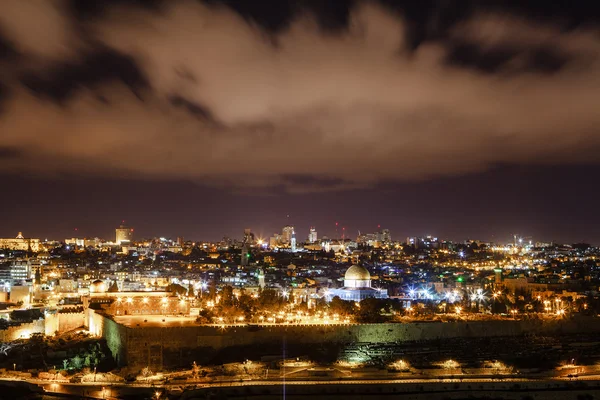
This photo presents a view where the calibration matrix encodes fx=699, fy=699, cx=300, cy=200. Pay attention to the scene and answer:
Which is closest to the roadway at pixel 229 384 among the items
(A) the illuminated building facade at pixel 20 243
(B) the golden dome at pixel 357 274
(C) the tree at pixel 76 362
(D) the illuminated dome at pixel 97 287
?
(C) the tree at pixel 76 362

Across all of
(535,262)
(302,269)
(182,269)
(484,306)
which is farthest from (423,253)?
(484,306)

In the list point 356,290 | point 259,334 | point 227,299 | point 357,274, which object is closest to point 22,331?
point 227,299

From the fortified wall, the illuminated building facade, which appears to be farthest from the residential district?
the illuminated building facade

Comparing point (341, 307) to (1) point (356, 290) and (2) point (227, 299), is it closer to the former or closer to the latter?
(2) point (227, 299)

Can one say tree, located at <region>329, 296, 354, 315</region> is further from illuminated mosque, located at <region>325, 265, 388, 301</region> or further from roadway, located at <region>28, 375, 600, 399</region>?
roadway, located at <region>28, 375, 600, 399</region>

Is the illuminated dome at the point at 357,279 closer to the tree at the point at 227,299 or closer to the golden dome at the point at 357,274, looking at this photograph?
the golden dome at the point at 357,274
